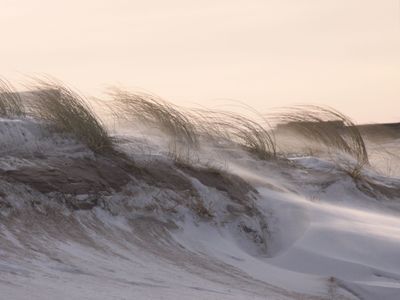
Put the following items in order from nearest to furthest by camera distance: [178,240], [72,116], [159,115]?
[178,240], [72,116], [159,115]

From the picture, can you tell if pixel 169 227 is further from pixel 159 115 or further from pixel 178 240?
pixel 159 115

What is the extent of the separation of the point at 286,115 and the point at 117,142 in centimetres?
269

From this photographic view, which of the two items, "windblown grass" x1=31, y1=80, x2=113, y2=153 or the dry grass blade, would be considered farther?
the dry grass blade

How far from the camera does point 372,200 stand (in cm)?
567

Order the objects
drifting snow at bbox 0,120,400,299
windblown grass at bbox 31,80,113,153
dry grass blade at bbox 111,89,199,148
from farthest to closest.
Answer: dry grass blade at bbox 111,89,199,148 → windblown grass at bbox 31,80,113,153 → drifting snow at bbox 0,120,400,299

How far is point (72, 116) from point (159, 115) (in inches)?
39.7

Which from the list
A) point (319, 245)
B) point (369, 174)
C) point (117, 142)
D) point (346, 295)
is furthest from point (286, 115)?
point (346, 295)

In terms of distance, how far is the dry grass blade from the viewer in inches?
223

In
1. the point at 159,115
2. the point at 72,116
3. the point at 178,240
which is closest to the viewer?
the point at 178,240

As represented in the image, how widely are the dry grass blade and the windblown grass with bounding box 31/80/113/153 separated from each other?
0.63 metres

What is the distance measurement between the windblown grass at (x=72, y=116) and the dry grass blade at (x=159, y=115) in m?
0.63

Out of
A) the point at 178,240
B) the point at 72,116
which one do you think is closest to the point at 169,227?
the point at 178,240

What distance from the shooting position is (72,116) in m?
4.92

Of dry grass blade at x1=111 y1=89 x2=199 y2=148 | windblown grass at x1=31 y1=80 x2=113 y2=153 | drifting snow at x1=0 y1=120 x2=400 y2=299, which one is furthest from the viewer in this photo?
dry grass blade at x1=111 y1=89 x2=199 y2=148
